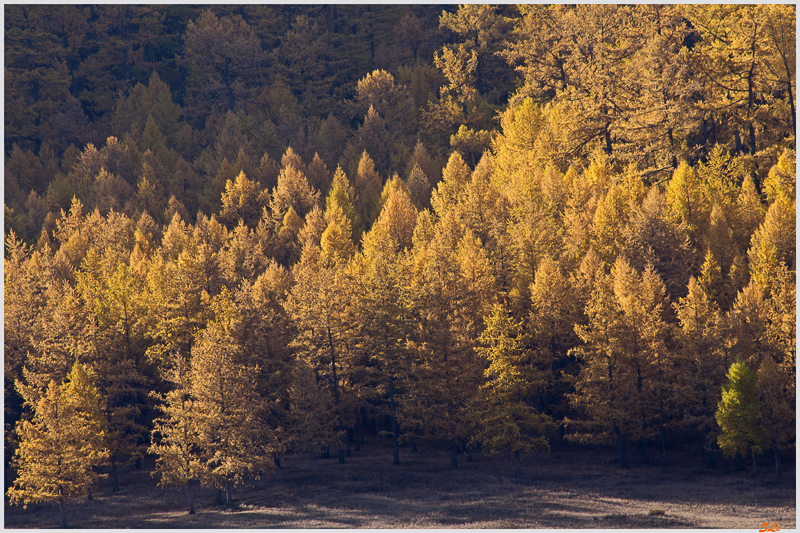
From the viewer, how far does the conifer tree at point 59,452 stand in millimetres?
39594

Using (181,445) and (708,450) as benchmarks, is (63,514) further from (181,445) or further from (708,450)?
(708,450)

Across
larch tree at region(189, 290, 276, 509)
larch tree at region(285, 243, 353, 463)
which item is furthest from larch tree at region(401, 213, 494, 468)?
larch tree at region(189, 290, 276, 509)

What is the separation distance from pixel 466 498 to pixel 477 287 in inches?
547

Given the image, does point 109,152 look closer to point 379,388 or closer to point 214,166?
point 214,166

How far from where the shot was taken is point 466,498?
127 feet

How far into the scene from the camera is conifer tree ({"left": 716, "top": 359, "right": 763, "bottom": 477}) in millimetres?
40844

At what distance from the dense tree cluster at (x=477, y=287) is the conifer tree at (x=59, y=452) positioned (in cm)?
16

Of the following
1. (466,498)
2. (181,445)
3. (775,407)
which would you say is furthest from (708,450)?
(181,445)

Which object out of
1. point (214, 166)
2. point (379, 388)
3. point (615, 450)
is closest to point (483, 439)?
point (379, 388)

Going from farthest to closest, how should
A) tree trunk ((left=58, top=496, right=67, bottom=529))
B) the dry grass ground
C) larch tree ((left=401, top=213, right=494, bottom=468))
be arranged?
1. larch tree ((left=401, top=213, right=494, bottom=468))
2. tree trunk ((left=58, top=496, right=67, bottom=529))
3. the dry grass ground

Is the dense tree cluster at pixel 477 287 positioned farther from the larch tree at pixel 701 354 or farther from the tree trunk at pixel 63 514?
the tree trunk at pixel 63 514

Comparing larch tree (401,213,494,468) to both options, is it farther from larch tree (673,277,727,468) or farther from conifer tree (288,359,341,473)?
larch tree (673,277,727,468)

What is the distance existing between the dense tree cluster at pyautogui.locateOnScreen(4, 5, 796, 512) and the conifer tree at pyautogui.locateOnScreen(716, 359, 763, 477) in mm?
122

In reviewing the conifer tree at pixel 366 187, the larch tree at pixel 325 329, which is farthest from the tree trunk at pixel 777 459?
the conifer tree at pixel 366 187
